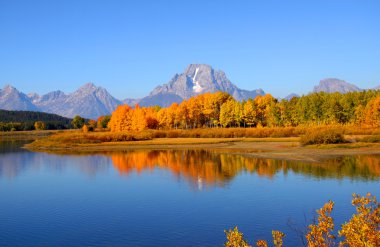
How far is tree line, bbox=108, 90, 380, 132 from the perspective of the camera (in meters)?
116

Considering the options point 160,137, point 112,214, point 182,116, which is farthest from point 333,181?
point 182,116

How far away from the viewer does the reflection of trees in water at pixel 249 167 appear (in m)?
46.2

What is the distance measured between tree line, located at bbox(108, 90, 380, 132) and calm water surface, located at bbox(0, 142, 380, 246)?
59.2 m

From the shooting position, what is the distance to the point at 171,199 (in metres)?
35.7

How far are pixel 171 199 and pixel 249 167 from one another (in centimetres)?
2143

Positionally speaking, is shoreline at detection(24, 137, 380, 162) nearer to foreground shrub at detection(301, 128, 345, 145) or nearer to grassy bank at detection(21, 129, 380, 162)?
grassy bank at detection(21, 129, 380, 162)

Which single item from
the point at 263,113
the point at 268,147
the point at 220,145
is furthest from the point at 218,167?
the point at 263,113

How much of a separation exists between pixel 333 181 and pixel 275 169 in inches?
427

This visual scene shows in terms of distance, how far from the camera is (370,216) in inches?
448

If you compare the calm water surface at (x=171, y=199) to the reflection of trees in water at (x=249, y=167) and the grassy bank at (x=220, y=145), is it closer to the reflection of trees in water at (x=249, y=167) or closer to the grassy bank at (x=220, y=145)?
the reflection of trees in water at (x=249, y=167)

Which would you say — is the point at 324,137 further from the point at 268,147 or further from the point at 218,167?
the point at 218,167

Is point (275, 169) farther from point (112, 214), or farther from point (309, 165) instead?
point (112, 214)

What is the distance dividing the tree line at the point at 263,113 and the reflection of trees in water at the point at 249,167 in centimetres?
5245

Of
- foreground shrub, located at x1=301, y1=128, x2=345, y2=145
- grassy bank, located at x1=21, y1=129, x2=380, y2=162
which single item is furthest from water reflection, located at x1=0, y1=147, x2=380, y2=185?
foreground shrub, located at x1=301, y1=128, x2=345, y2=145
